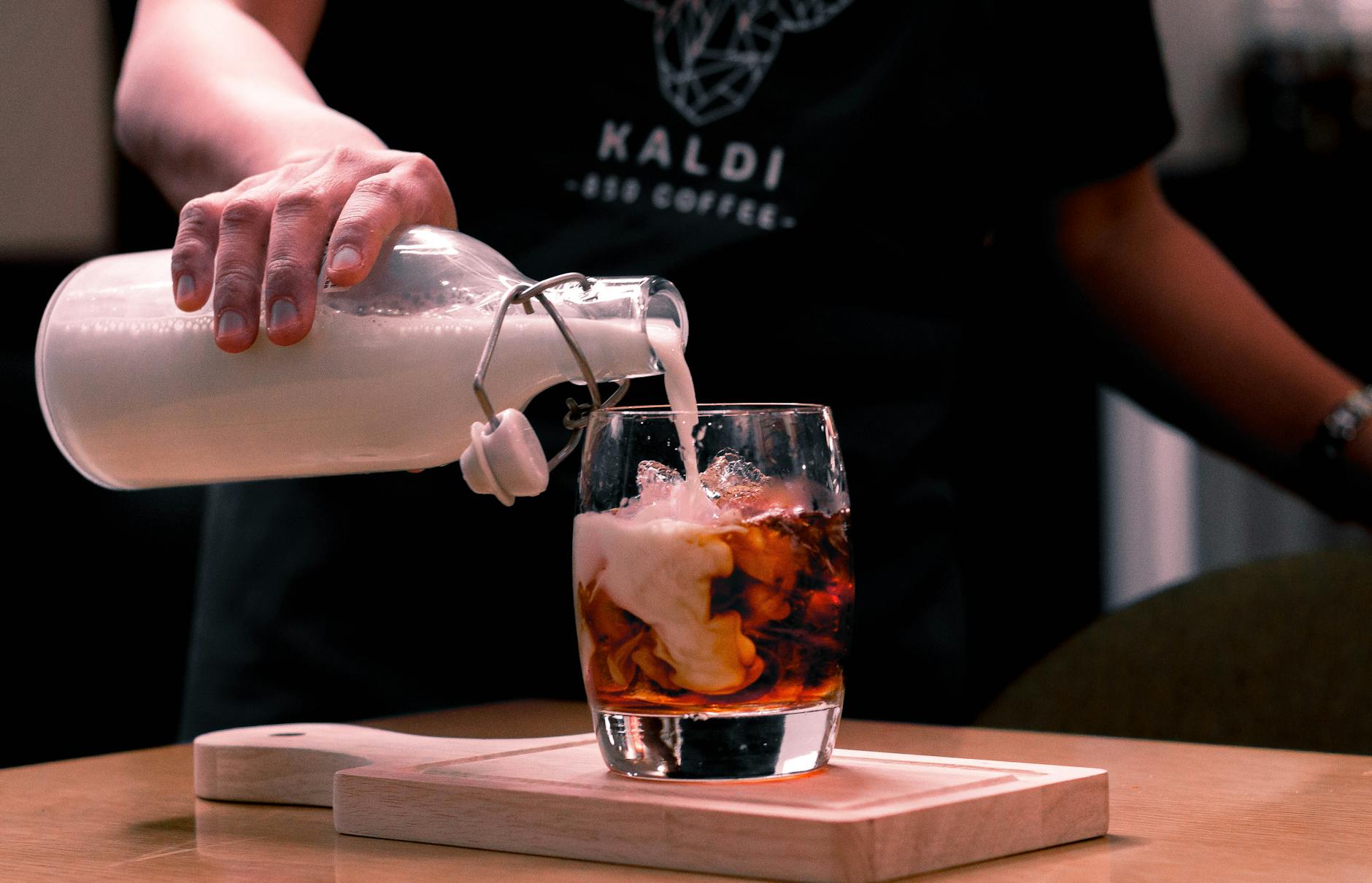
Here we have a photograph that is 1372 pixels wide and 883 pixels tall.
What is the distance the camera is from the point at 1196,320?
1.49m

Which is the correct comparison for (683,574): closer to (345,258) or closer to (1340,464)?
(345,258)

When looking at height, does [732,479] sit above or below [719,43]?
below

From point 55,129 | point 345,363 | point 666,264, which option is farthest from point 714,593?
point 55,129

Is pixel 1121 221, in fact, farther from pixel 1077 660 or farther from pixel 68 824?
pixel 68 824

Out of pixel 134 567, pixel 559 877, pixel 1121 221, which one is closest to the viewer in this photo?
pixel 559 877

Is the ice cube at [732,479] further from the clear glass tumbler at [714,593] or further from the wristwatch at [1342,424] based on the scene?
the wristwatch at [1342,424]

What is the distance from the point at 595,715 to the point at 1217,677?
728 millimetres

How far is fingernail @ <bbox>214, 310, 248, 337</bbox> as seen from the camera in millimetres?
823

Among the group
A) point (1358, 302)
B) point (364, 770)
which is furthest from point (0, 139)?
point (1358, 302)

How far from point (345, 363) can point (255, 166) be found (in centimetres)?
24

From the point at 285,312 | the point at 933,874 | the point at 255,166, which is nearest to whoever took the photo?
the point at 933,874

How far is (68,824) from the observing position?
0.85 meters

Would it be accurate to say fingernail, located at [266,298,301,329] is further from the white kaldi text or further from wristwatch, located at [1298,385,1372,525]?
wristwatch, located at [1298,385,1372,525]

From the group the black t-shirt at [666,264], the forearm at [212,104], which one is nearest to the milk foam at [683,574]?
the forearm at [212,104]
